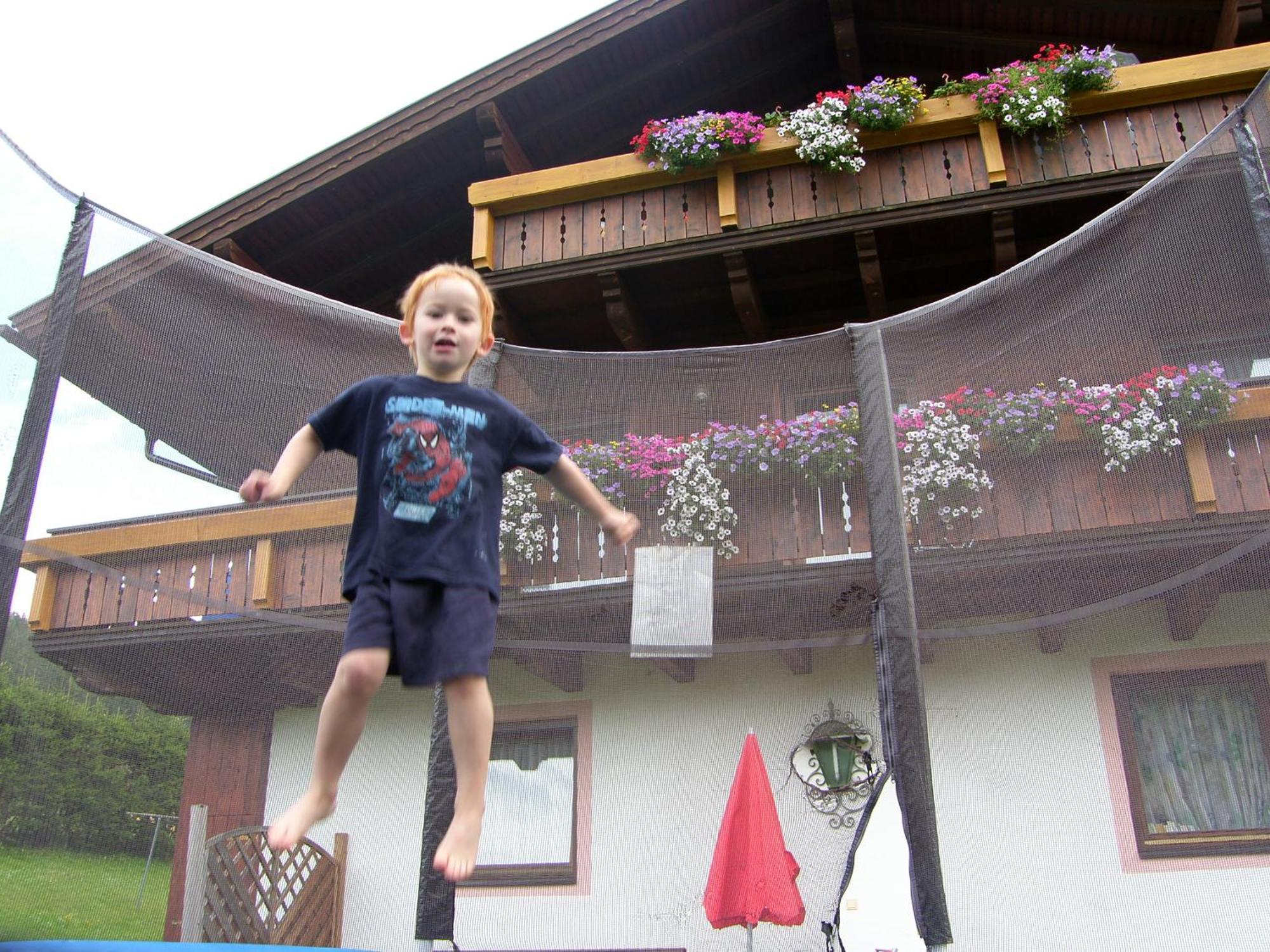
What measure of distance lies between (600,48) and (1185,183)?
4.38 meters

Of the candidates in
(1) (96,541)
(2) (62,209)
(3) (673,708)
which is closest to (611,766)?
(3) (673,708)

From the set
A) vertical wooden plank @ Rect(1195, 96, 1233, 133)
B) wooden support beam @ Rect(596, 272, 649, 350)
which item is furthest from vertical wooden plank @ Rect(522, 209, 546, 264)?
vertical wooden plank @ Rect(1195, 96, 1233, 133)

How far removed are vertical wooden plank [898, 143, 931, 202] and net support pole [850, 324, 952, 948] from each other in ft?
7.96

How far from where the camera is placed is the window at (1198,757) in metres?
2.91

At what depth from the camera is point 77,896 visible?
2338 mm

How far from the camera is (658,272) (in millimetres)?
5898

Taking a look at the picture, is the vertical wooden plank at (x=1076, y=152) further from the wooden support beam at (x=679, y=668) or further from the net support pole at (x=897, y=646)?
the wooden support beam at (x=679, y=668)

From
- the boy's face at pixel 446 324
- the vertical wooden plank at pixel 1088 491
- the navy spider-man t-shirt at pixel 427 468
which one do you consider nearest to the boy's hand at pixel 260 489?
the navy spider-man t-shirt at pixel 427 468

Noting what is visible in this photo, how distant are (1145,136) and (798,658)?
3538 mm

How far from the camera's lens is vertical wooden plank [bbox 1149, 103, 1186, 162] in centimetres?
511

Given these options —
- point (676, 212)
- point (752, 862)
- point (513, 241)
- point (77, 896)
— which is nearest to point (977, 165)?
point (676, 212)

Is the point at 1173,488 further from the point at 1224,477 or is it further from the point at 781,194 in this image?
the point at 781,194

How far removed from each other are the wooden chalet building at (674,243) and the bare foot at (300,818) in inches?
53.0

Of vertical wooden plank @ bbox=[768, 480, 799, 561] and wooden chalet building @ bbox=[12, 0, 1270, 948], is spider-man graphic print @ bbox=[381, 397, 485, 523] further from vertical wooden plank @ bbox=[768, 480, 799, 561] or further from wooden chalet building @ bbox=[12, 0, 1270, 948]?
vertical wooden plank @ bbox=[768, 480, 799, 561]
